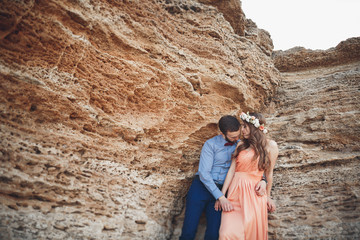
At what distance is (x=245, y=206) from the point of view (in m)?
3.31

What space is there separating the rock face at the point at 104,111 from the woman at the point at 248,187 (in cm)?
89

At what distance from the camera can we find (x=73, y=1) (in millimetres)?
2926

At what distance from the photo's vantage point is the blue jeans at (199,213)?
337cm

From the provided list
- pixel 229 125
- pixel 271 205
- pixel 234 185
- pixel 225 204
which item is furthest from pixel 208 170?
pixel 271 205

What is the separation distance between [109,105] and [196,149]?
201 cm

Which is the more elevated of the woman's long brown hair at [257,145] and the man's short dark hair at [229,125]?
the man's short dark hair at [229,125]

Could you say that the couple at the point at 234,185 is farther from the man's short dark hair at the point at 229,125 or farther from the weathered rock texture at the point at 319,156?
the weathered rock texture at the point at 319,156

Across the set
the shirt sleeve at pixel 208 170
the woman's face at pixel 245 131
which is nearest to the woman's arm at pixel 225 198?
the shirt sleeve at pixel 208 170

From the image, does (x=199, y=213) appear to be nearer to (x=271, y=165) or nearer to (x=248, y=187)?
(x=248, y=187)

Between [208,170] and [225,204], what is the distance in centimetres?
62

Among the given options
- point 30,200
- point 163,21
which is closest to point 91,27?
point 163,21

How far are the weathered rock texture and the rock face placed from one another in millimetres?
1480

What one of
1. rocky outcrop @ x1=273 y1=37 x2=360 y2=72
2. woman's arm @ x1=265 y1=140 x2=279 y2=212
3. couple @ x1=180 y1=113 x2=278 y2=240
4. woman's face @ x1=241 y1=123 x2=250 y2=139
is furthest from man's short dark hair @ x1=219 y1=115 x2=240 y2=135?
rocky outcrop @ x1=273 y1=37 x2=360 y2=72

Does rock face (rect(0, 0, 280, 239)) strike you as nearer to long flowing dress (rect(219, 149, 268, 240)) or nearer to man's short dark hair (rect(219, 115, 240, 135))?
man's short dark hair (rect(219, 115, 240, 135))
